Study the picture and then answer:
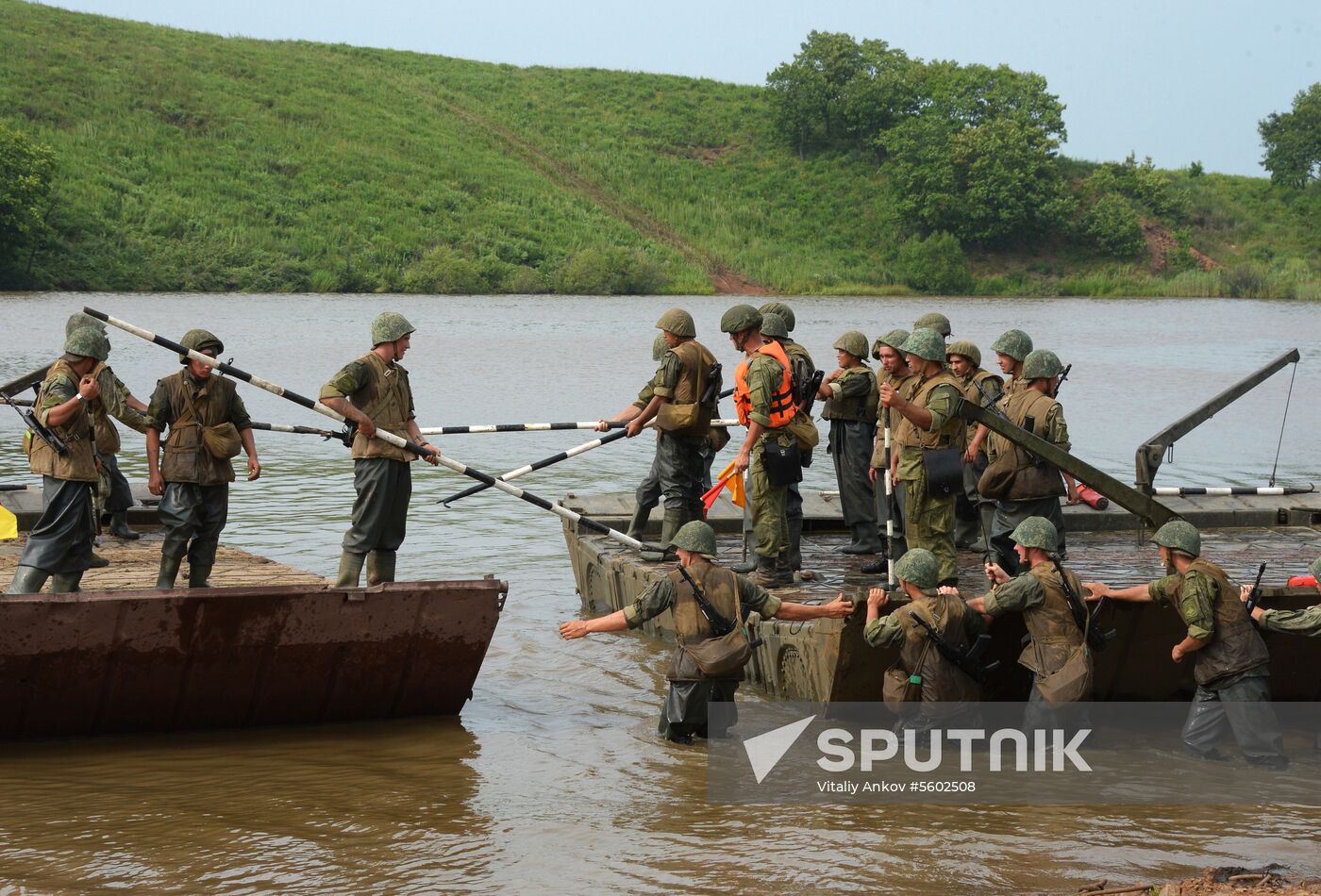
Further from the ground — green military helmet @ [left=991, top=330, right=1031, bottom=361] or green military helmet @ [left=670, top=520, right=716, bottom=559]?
green military helmet @ [left=991, top=330, right=1031, bottom=361]

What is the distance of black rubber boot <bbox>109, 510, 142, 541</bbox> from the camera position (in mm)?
12594

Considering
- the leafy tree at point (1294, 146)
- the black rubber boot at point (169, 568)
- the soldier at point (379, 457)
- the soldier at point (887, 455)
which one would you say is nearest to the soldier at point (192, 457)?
the black rubber boot at point (169, 568)

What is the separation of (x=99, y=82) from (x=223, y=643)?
192 ft

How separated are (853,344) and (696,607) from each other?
12.1 ft

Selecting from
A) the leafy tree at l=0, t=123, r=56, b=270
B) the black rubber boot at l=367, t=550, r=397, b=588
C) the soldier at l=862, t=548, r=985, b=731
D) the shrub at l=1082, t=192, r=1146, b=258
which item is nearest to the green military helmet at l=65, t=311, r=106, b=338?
the black rubber boot at l=367, t=550, r=397, b=588

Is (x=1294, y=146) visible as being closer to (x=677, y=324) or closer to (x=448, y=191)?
(x=448, y=191)

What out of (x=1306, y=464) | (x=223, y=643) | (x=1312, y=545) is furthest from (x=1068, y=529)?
(x=1306, y=464)

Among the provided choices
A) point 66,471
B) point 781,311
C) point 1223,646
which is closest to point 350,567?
point 66,471

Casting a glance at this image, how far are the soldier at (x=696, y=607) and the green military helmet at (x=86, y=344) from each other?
3.28 metres

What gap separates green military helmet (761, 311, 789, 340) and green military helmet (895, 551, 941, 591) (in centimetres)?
252

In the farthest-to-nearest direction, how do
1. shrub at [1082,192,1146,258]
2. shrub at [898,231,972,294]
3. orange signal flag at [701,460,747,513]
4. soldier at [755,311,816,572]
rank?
shrub at [1082,192,1146,258] < shrub at [898,231,972,294] < orange signal flag at [701,460,747,513] < soldier at [755,311,816,572]

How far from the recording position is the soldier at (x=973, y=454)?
1077cm

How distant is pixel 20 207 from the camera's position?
160ft

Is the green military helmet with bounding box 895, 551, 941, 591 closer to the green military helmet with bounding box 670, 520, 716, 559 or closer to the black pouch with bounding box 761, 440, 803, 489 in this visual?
the green military helmet with bounding box 670, 520, 716, 559
